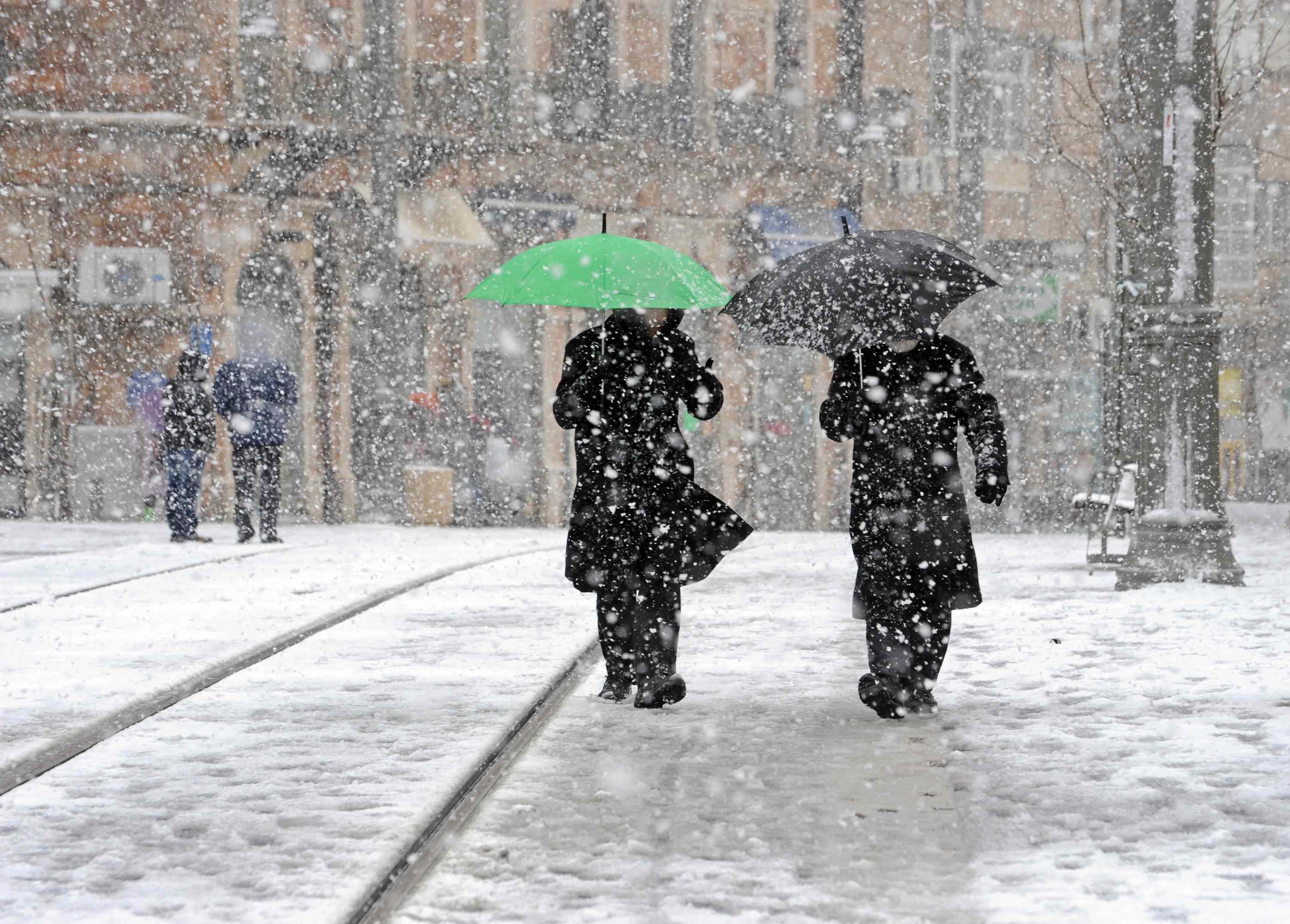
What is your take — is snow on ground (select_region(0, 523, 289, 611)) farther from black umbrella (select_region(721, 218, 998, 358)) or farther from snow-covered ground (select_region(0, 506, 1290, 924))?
black umbrella (select_region(721, 218, 998, 358))

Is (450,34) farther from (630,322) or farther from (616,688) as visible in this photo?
(616,688)

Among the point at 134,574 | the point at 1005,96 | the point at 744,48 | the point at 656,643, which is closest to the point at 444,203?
the point at 744,48

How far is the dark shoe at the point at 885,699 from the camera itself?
6.04 meters

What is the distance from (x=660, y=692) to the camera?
6.24m

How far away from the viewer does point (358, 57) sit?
21.9 m

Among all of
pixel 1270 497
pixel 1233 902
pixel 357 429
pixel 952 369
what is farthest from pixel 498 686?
pixel 1270 497

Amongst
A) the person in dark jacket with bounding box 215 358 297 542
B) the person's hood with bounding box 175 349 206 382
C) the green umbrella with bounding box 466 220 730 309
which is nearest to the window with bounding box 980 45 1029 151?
the person in dark jacket with bounding box 215 358 297 542

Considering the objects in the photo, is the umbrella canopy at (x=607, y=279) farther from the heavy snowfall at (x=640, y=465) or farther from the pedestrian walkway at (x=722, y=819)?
the pedestrian walkway at (x=722, y=819)

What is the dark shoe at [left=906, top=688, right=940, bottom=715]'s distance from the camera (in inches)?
241

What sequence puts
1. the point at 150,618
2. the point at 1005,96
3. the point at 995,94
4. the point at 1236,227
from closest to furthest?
the point at 150,618, the point at 995,94, the point at 1005,96, the point at 1236,227

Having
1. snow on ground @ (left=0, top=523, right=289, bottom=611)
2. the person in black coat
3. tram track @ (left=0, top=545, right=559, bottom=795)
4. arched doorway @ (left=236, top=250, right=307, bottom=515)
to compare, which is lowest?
snow on ground @ (left=0, top=523, right=289, bottom=611)

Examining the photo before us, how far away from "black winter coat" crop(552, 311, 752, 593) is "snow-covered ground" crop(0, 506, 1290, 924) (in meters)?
0.57

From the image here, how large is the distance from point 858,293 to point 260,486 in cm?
1146

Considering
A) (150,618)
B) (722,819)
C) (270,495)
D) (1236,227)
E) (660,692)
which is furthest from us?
(1236,227)
